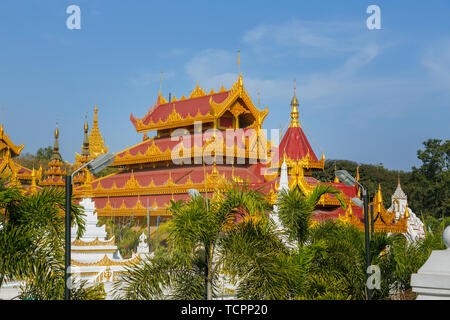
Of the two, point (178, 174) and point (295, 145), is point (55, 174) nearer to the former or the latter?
point (178, 174)

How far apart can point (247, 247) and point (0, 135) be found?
40188 mm

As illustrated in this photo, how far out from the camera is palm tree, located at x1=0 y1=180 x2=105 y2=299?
947 cm

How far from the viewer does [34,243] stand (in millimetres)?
9758

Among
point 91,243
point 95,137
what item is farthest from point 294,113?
point 95,137

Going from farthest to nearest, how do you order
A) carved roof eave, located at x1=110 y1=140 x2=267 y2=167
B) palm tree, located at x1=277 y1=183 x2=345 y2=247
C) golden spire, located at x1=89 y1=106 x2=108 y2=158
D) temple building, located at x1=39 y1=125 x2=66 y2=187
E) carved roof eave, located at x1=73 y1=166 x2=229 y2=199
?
golden spire, located at x1=89 y1=106 x2=108 y2=158
temple building, located at x1=39 y1=125 x2=66 y2=187
carved roof eave, located at x1=110 y1=140 x2=267 y2=167
carved roof eave, located at x1=73 y1=166 x2=229 y2=199
palm tree, located at x1=277 y1=183 x2=345 y2=247

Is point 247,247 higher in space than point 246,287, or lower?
higher

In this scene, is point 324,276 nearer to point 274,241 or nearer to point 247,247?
point 274,241

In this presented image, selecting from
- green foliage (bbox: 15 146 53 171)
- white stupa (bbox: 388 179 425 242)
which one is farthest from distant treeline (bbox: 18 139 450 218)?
green foliage (bbox: 15 146 53 171)

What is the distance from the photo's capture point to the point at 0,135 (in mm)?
46031

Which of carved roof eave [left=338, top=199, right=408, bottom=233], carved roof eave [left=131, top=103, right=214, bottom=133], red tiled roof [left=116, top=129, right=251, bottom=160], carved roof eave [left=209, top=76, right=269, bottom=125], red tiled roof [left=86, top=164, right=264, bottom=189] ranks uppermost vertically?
carved roof eave [left=209, top=76, right=269, bottom=125]

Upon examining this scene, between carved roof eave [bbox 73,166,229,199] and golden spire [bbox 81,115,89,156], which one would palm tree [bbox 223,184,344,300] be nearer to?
carved roof eave [bbox 73,166,229,199]

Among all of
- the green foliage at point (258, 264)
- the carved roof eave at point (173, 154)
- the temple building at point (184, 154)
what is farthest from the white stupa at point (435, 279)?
the carved roof eave at point (173, 154)

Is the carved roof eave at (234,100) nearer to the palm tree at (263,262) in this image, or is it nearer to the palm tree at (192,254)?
the palm tree at (263,262)
